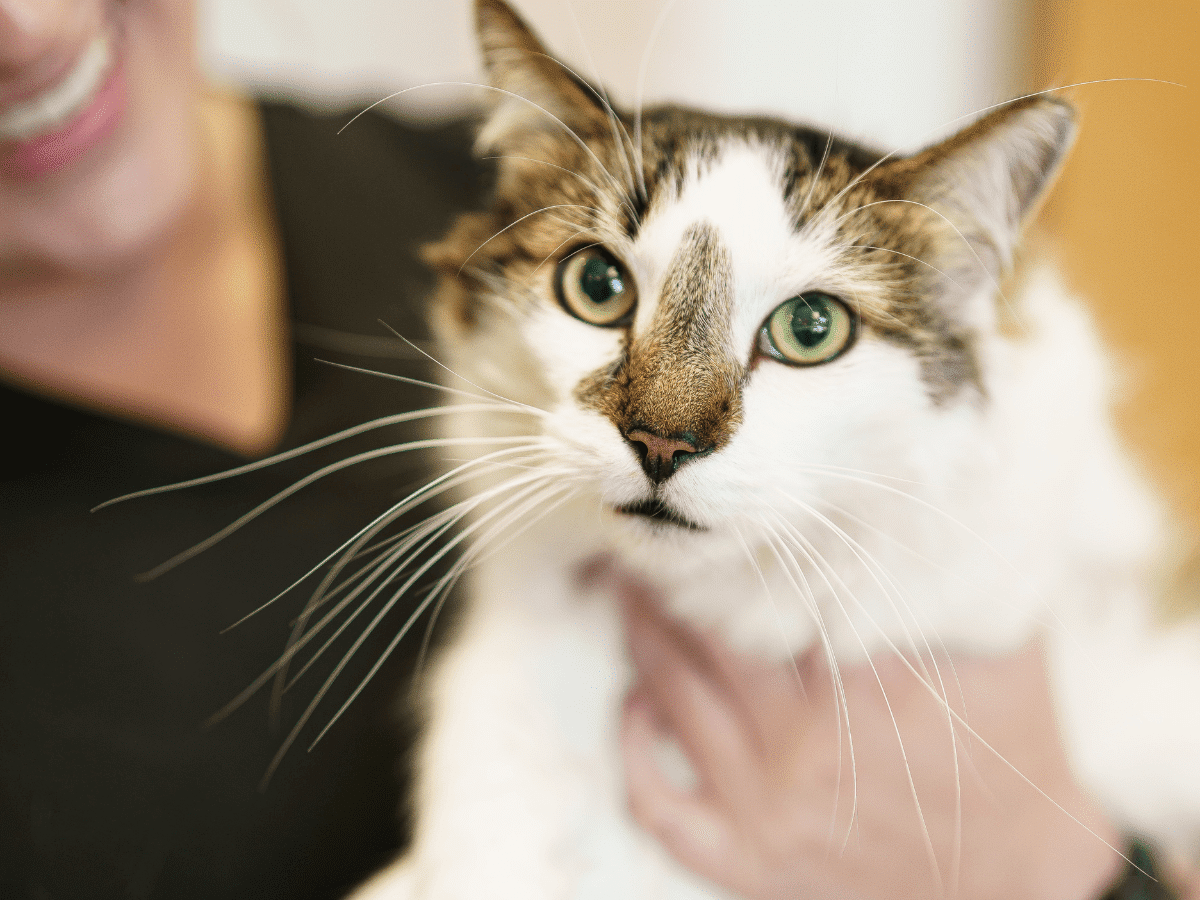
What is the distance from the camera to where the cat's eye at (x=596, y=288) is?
0.46m

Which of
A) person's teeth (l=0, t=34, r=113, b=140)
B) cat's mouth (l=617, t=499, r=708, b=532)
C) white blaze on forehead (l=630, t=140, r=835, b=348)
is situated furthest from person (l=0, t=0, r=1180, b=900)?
white blaze on forehead (l=630, t=140, r=835, b=348)

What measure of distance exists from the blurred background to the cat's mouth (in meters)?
0.27

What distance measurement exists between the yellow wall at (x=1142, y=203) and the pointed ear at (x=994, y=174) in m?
0.03

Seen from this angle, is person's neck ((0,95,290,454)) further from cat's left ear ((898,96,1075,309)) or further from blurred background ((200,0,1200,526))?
cat's left ear ((898,96,1075,309))

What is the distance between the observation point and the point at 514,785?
581mm

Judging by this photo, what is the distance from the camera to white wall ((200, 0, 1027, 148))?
0.54 m

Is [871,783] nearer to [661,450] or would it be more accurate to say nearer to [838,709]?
[838,709]

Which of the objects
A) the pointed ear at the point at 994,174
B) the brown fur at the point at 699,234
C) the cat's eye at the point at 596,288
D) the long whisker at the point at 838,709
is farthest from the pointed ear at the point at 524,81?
the long whisker at the point at 838,709

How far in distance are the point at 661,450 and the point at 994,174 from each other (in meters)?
0.25

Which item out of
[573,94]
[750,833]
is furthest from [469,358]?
[750,833]

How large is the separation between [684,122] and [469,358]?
9.5 inches

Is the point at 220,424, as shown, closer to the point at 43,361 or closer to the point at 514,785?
the point at 43,361

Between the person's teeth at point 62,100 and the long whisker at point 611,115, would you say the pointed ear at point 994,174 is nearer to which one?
the long whisker at point 611,115

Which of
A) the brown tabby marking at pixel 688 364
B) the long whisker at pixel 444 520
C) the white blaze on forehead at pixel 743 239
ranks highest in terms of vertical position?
the white blaze on forehead at pixel 743 239
